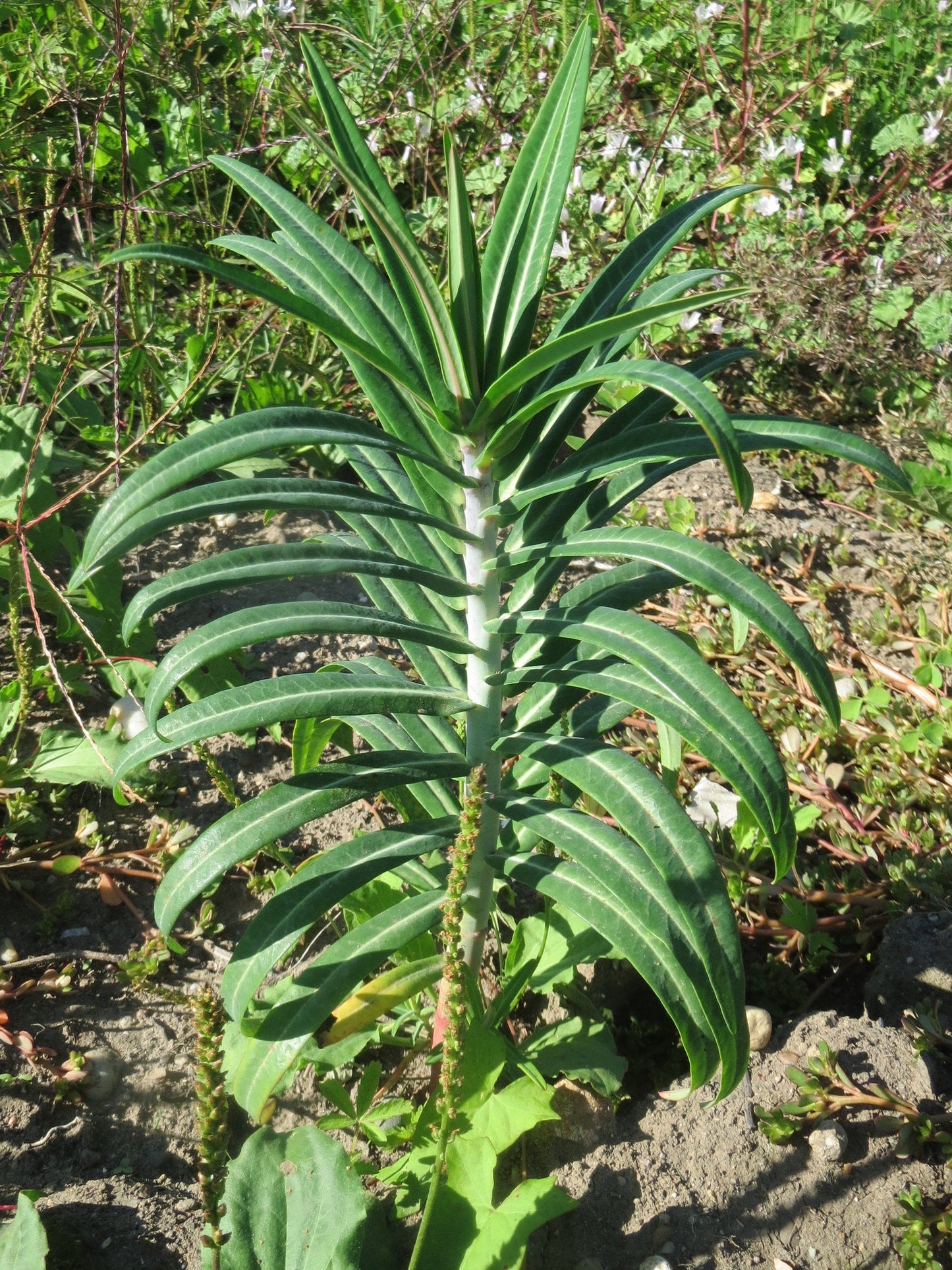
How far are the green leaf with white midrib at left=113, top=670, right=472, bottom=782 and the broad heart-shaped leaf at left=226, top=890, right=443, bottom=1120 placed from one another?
0.34 metres

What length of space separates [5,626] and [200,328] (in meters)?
1.22

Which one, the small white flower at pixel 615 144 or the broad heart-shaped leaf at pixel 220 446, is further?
the small white flower at pixel 615 144

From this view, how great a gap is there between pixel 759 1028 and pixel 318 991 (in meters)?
0.98

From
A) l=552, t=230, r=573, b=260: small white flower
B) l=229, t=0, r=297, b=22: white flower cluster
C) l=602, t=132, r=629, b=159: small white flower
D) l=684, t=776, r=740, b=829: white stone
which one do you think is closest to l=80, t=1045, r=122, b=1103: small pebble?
l=684, t=776, r=740, b=829: white stone

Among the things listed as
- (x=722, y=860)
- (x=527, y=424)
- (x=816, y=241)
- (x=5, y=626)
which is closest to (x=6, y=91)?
(x=5, y=626)

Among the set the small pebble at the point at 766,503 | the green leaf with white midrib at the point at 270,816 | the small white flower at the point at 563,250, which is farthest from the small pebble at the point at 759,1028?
the small white flower at the point at 563,250

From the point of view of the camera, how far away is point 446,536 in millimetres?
1651

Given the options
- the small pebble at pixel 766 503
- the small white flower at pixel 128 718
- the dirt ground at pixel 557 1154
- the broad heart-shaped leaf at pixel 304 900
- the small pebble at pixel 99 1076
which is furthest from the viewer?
the small pebble at pixel 766 503

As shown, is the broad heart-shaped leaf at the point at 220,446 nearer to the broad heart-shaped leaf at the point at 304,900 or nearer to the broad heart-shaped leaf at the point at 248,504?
the broad heart-shaped leaf at the point at 248,504

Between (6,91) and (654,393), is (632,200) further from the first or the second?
(654,393)

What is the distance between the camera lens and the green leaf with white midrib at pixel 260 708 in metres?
1.37

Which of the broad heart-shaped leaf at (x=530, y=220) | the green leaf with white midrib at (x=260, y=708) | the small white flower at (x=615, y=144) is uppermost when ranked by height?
the small white flower at (x=615, y=144)

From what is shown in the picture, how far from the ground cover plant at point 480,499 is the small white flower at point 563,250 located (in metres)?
0.07

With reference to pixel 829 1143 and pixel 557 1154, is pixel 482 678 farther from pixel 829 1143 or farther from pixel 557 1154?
pixel 829 1143
